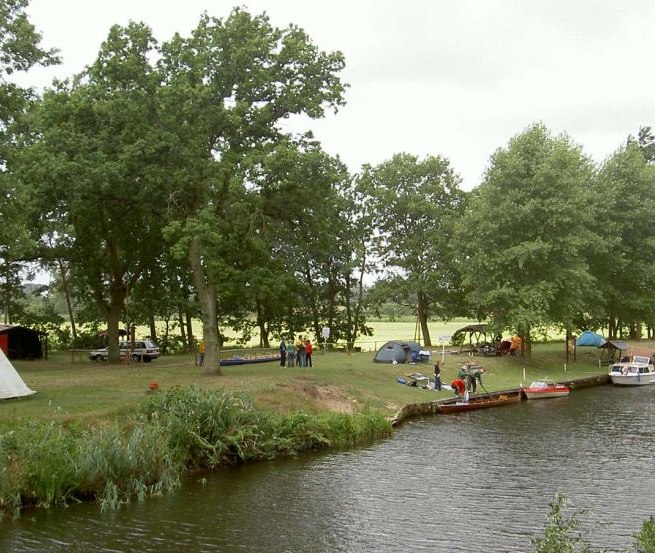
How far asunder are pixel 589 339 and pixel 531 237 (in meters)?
23.7

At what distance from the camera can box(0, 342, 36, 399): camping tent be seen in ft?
93.5

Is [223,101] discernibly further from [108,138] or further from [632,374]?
[632,374]

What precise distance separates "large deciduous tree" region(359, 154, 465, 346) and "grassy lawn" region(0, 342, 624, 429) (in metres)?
10.8

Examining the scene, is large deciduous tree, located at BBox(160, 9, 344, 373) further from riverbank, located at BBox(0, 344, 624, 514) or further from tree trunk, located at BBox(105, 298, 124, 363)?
tree trunk, located at BBox(105, 298, 124, 363)

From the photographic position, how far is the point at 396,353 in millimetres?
51062

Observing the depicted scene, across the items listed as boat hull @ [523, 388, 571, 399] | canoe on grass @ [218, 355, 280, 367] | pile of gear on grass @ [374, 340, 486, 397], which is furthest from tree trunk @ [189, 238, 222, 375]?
boat hull @ [523, 388, 571, 399]

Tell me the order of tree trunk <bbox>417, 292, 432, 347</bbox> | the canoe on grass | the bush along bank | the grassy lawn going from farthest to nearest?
tree trunk <bbox>417, 292, 432, 347</bbox>
the canoe on grass
the grassy lawn
the bush along bank

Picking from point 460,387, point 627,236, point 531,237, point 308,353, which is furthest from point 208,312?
point 627,236

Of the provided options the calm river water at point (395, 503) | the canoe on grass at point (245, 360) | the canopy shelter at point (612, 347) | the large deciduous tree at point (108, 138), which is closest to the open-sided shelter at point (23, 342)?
the canoe on grass at point (245, 360)

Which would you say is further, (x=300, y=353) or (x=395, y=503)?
(x=300, y=353)

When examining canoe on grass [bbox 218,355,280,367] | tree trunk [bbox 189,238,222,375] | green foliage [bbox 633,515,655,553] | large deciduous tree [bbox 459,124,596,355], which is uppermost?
large deciduous tree [bbox 459,124,596,355]

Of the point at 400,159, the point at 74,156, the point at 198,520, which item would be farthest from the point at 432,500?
the point at 400,159

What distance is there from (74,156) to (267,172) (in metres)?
9.67

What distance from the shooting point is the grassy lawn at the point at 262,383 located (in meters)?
27.4
